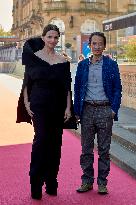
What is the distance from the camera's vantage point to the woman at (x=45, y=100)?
5191 mm

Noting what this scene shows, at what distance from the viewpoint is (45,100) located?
5176 millimetres

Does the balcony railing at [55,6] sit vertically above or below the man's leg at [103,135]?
above

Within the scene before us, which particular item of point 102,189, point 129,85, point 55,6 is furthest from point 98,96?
point 55,6

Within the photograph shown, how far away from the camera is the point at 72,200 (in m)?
5.25

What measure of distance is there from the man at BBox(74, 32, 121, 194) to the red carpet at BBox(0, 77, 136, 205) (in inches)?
11.5

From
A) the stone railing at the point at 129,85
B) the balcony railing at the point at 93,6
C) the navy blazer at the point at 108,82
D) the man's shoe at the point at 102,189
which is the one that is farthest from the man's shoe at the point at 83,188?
the balcony railing at the point at 93,6

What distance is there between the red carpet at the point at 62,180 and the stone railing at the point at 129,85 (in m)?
3.96

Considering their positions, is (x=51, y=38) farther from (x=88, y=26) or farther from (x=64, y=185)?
(x=88, y=26)

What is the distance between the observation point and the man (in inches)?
207

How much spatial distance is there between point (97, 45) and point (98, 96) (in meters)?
0.56

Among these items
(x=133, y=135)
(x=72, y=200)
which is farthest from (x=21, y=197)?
(x=133, y=135)

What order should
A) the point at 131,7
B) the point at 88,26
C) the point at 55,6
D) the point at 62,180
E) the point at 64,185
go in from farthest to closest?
the point at 131,7, the point at 88,26, the point at 55,6, the point at 62,180, the point at 64,185

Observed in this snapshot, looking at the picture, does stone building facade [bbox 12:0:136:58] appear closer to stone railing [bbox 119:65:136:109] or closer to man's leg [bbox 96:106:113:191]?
stone railing [bbox 119:65:136:109]

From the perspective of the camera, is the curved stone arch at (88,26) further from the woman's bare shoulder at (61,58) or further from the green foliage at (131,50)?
the woman's bare shoulder at (61,58)
